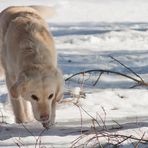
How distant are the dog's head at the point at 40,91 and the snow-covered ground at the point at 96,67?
13cm

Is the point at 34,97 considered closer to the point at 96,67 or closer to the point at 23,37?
the point at 23,37

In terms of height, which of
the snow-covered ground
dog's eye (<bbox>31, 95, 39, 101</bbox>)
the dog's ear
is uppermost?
the dog's ear

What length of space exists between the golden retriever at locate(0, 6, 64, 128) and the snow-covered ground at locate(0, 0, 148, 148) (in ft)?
0.68

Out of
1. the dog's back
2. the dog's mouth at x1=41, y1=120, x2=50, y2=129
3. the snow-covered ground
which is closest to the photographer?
the snow-covered ground

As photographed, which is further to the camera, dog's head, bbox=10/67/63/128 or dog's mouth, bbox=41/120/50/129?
dog's head, bbox=10/67/63/128

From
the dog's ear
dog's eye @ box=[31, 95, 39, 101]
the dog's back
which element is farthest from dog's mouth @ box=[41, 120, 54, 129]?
the dog's back

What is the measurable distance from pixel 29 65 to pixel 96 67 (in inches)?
161

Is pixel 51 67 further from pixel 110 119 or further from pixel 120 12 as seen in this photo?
pixel 120 12

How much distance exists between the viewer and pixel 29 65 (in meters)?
5.18

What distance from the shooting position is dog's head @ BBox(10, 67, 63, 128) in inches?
192

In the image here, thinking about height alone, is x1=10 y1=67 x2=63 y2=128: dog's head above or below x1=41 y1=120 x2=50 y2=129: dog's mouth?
above

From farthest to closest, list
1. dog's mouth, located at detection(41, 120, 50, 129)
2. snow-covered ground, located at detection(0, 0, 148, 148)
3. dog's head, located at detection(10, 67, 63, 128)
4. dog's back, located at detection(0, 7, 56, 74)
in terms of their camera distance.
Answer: dog's back, located at detection(0, 7, 56, 74) → dog's head, located at detection(10, 67, 63, 128) → dog's mouth, located at detection(41, 120, 50, 129) → snow-covered ground, located at detection(0, 0, 148, 148)

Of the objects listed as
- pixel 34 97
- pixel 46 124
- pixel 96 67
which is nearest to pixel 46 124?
pixel 46 124

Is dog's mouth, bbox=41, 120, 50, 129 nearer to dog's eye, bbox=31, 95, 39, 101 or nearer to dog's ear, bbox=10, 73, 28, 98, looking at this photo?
dog's eye, bbox=31, 95, 39, 101
